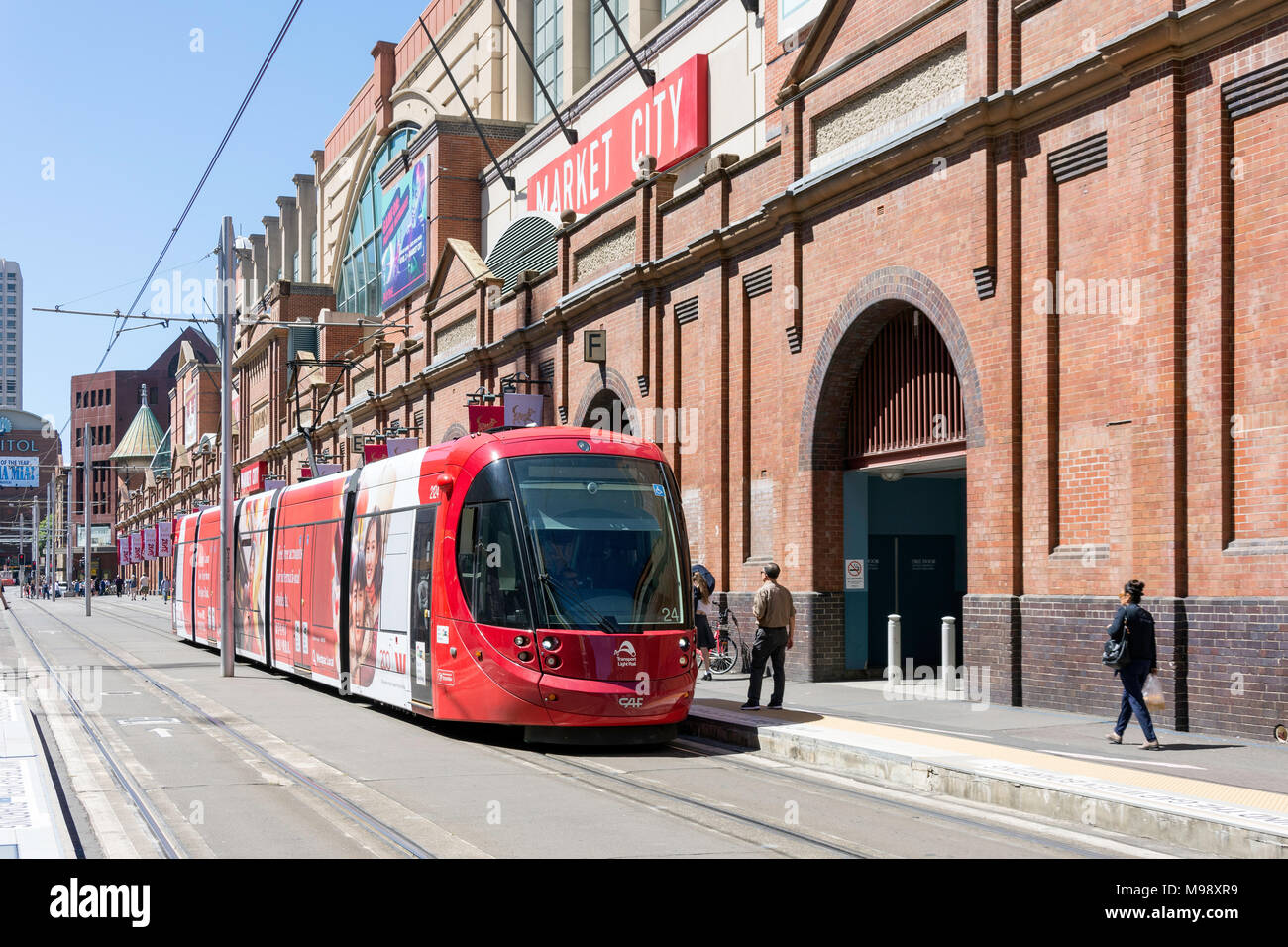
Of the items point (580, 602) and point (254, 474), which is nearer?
point (580, 602)

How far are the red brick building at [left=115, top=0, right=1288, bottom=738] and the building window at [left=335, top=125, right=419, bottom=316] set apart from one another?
2463cm

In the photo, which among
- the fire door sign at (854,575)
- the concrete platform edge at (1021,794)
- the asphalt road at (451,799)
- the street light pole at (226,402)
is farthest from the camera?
the street light pole at (226,402)

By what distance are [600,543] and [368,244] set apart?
44.2 metres

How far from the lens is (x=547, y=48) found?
138 ft

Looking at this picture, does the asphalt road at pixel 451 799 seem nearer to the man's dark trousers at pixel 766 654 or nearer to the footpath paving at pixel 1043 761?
the footpath paving at pixel 1043 761

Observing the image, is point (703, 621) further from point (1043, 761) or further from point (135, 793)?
point (135, 793)

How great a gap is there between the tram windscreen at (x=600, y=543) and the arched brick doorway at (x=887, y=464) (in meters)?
5.40

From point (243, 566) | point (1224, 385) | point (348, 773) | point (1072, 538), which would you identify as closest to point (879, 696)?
point (1072, 538)

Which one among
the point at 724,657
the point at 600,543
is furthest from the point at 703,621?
the point at 600,543

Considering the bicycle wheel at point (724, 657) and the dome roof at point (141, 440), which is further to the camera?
the dome roof at point (141, 440)

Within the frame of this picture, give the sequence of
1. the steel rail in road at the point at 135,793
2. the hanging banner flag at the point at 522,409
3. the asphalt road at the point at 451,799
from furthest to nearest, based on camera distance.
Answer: the hanging banner flag at the point at 522,409, the asphalt road at the point at 451,799, the steel rail in road at the point at 135,793

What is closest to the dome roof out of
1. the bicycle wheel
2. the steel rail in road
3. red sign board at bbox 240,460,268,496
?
red sign board at bbox 240,460,268,496

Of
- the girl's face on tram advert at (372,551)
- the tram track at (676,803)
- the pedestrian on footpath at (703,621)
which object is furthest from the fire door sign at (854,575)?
the tram track at (676,803)

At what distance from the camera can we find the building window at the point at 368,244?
5353 centimetres
